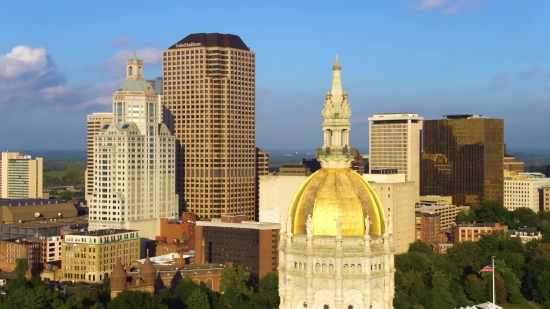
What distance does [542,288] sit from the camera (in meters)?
164

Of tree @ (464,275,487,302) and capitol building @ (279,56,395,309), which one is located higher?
capitol building @ (279,56,395,309)

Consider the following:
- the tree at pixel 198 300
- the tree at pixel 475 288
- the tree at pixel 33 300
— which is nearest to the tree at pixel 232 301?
the tree at pixel 198 300

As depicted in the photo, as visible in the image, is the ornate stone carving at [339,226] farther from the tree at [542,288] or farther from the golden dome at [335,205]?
the tree at [542,288]

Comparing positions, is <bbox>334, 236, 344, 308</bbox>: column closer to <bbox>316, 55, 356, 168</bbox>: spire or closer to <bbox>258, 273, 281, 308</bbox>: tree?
<bbox>316, 55, 356, 168</bbox>: spire

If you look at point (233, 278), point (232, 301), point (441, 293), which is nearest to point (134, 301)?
point (232, 301)

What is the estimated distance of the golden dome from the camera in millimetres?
44156

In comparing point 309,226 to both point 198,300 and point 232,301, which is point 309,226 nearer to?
point 198,300

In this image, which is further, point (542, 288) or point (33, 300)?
point (542, 288)

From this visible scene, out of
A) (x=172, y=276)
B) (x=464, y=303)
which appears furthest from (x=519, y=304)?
(x=172, y=276)

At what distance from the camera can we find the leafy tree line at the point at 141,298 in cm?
13800

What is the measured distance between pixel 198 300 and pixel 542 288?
6383 cm

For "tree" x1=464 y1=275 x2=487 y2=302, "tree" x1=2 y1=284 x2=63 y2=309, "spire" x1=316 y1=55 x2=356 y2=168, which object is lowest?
"tree" x1=464 y1=275 x2=487 y2=302

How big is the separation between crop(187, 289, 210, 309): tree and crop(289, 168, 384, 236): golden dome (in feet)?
330

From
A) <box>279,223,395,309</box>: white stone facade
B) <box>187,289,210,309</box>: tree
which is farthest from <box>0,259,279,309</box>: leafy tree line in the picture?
<box>279,223,395,309</box>: white stone facade
